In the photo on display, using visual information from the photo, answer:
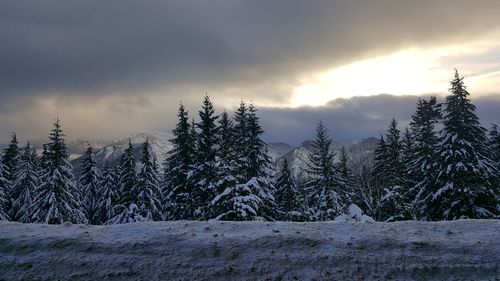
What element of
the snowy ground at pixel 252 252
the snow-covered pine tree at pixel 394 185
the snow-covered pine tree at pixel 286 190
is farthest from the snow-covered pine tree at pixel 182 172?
the snowy ground at pixel 252 252

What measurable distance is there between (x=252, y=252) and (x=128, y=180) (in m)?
33.9

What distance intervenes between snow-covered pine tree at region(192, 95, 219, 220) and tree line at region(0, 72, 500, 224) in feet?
0.24

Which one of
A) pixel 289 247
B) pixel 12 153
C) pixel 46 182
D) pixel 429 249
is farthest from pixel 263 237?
pixel 12 153

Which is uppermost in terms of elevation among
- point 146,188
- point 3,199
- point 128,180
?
point 128,180

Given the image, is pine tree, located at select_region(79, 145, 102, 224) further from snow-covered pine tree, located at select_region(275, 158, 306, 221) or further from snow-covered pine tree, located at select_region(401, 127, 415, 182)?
snow-covered pine tree, located at select_region(401, 127, 415, 182)

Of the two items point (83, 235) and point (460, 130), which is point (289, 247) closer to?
point (83, 235)

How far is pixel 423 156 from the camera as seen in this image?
1320 inches

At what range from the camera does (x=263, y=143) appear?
102 feet

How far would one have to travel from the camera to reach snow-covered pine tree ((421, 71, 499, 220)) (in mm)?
24797

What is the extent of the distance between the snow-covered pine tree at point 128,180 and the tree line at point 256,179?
4.4 inches

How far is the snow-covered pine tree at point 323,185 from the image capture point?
33.5 metres

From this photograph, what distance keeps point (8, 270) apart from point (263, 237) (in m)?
5.68

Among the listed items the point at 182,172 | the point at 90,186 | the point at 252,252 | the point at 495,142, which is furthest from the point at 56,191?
the point at 495,142

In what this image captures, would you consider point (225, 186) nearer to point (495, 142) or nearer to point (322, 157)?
point (322, 157)
